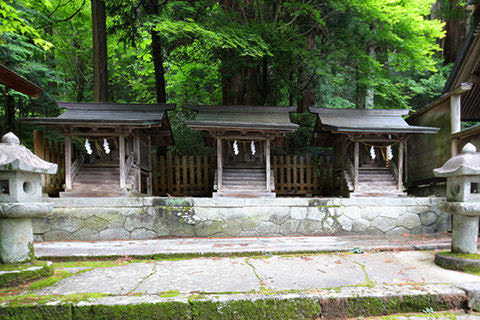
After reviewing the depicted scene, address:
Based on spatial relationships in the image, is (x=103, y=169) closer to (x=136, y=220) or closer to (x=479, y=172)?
(x=136, y=220)

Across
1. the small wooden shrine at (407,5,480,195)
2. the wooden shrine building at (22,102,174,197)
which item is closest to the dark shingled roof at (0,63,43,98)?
the wooden shrine building at (22,102,174,197)

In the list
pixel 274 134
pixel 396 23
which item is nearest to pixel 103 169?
pixel 274 134

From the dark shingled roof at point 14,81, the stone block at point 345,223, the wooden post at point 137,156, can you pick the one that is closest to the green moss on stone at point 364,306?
the stone block at point 345,223

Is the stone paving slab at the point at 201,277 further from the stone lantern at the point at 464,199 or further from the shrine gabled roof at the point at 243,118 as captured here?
the shrine gabled roof at the point at 243,118

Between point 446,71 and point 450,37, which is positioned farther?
point 450,37

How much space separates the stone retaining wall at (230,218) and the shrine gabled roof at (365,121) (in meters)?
2.30

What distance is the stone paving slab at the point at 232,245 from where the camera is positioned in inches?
185

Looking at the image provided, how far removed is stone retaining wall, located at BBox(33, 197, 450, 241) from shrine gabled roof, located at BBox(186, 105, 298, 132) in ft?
7.78

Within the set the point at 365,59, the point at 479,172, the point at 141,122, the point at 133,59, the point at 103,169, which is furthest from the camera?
the point at 133,59

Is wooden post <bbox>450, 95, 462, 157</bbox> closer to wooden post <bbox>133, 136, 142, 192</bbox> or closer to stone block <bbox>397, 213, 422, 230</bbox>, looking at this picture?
stone block <bbox>397, 213, 422, 230</bbox>

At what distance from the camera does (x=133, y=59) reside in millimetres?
15227

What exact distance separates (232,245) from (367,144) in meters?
6.10

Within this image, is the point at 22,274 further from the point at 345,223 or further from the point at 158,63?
the point at 158,63

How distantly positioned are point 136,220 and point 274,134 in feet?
15.5
